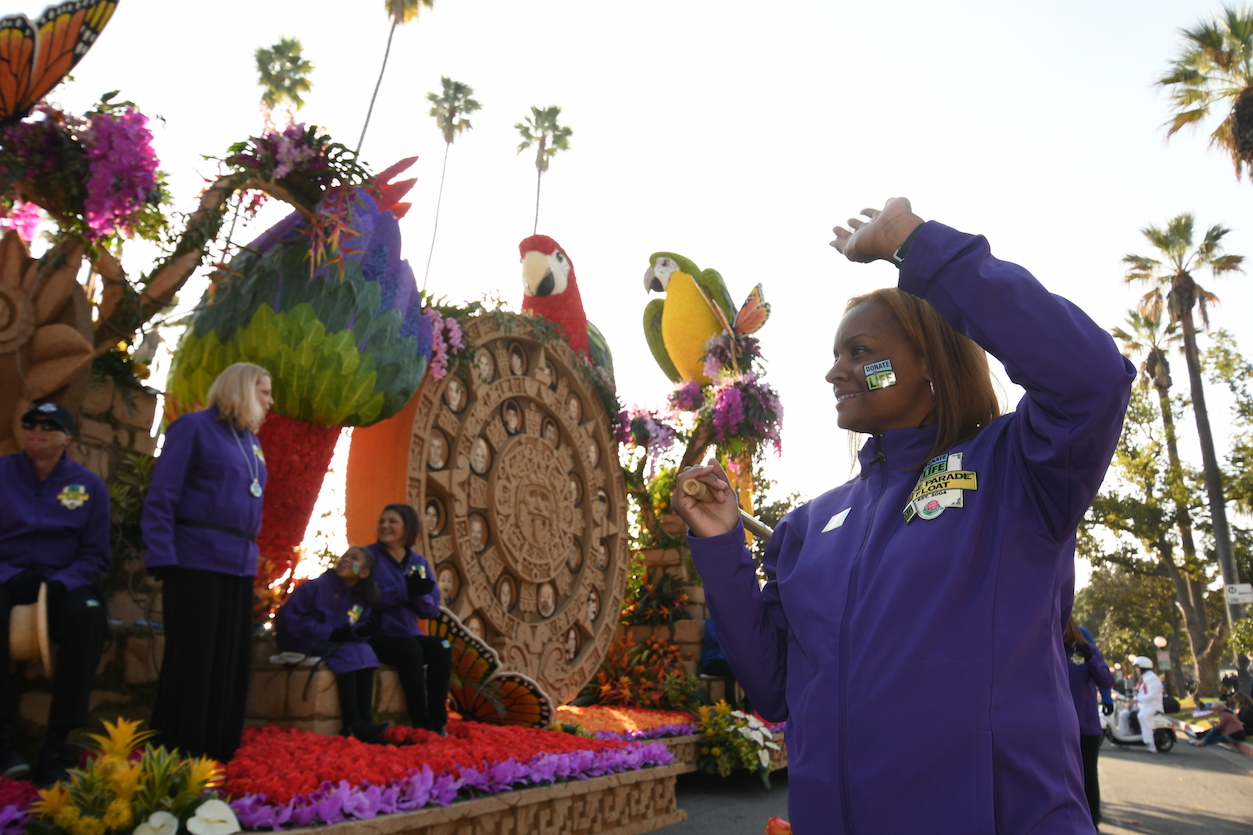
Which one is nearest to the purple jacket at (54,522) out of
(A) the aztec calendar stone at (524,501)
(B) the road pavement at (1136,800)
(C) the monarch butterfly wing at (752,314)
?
(A) the aztec calendar stone at (524,501)

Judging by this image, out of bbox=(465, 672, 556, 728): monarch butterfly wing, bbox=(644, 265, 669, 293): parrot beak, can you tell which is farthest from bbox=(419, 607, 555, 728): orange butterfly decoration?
bbox=(644, 265, 669, 293): parrot beak

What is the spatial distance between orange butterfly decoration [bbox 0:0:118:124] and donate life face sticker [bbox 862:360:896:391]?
4098mm

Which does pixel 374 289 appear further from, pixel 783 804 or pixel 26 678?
pixel 783 804

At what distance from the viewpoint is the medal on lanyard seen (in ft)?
13.0

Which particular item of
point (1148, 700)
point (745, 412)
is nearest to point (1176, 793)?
point (745, 412)

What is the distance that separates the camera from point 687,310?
11648mm

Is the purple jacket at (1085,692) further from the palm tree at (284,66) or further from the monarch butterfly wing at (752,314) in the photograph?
the palm tree at (284,66)

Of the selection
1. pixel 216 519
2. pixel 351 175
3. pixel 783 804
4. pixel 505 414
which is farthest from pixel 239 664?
pixel 783 804

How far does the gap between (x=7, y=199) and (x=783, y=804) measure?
651 cm

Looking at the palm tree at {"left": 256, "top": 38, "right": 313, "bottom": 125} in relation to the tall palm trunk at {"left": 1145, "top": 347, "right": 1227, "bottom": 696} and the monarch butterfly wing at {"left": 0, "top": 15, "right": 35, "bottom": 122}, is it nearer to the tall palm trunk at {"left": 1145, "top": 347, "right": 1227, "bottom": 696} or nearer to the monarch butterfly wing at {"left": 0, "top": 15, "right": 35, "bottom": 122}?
the monarch butterfly wing at {"left": 0, "top": 15, "right": 35, "bottom": 122}

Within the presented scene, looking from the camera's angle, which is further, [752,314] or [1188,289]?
[1188,289]

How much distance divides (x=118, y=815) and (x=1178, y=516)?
1122 inches

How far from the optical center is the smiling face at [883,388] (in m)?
1.73

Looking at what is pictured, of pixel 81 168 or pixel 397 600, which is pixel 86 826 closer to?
pixel 397 600
